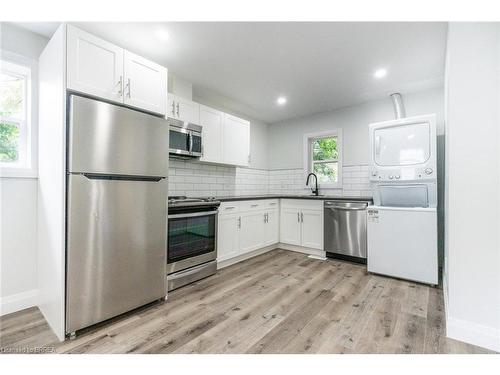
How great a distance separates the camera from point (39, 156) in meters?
2.10

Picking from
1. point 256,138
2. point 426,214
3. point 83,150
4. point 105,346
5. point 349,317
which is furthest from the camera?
point 256,138

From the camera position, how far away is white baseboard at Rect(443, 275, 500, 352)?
1564mm

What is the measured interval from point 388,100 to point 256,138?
231 centimetres

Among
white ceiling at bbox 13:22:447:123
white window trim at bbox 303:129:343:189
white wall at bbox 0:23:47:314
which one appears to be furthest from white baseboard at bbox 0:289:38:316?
white window trim at bbox 303:129:343:189

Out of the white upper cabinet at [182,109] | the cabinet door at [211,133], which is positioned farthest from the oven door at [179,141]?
the cabinet door at [211,133]

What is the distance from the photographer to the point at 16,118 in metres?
2.11

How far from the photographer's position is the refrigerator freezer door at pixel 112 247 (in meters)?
1.66

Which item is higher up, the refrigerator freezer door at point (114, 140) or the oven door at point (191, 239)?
the refrigerator freezer door at point (114, 140)

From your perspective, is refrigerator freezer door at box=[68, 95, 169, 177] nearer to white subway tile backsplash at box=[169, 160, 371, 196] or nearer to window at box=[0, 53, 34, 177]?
window at box=[0, 53, 34, 177]

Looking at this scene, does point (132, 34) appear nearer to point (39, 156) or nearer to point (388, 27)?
point (39, 156)

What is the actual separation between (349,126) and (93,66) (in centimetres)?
365

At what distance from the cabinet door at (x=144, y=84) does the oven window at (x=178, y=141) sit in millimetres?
524

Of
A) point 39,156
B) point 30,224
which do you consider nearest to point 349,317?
point 30,224

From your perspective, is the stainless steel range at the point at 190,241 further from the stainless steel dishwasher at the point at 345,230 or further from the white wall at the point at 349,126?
the white wall at the point at 349,126
